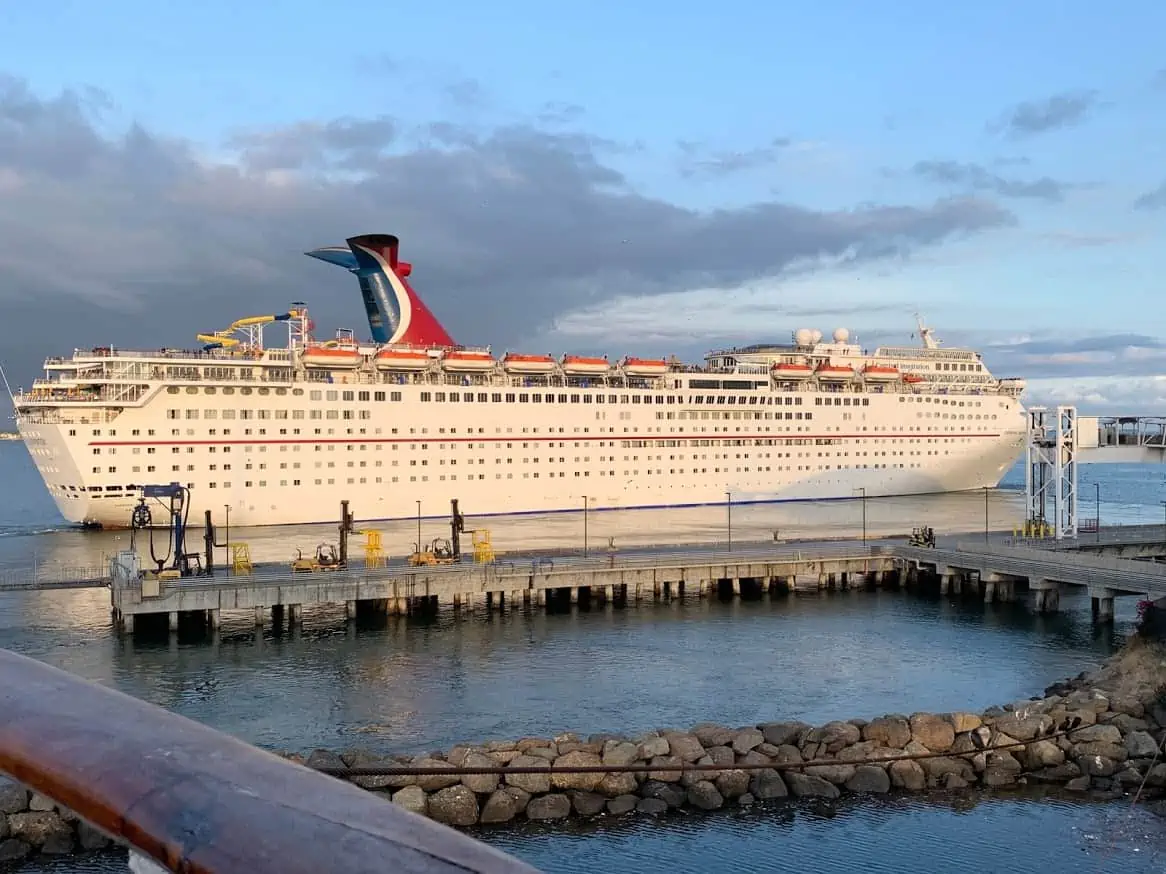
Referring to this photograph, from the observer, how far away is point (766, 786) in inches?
595

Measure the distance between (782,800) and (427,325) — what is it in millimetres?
45743

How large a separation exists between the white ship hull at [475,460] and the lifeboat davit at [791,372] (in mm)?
1842

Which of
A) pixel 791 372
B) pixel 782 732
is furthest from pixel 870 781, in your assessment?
pixel 791 372

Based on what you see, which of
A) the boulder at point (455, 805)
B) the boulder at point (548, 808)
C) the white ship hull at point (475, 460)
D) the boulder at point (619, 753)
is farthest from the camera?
the white ship hull at point (475, 460)

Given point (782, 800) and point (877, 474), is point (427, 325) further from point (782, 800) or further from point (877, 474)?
point (782, 800)

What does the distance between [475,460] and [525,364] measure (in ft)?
19.6

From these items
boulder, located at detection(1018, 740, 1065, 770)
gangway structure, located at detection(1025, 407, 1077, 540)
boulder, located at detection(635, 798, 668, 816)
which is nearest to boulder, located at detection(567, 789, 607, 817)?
boulder, located at detection(635, 798, 668, 816)

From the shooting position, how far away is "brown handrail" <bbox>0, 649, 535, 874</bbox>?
55.9 inches

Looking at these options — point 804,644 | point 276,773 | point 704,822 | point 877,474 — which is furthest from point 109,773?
point 877,474

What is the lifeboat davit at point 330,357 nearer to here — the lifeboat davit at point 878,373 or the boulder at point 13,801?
the lifeboat davit at point 878,373

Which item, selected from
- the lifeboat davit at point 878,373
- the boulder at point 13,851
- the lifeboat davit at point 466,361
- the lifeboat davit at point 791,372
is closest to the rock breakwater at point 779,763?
the boulder at point 13,851

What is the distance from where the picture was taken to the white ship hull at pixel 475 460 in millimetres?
44875

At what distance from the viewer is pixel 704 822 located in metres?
14.3

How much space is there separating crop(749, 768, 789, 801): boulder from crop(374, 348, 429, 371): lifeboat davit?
123ft
